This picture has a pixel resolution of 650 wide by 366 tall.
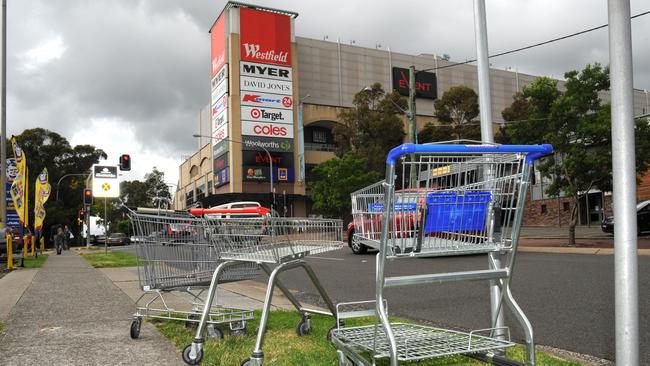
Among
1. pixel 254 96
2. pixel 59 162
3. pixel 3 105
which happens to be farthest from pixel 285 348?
pixel 59 162

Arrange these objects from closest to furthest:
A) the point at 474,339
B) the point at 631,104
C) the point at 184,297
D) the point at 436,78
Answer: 1. the point at 631,104
2. the point at 474,339
3. the point at 184,297
4. the point at 436,78

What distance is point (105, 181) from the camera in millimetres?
22969

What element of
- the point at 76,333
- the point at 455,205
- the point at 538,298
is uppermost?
the point at 455,205

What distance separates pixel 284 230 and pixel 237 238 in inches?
24.3

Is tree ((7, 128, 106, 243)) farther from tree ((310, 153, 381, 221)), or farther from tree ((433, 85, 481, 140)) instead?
tree ((433, 85, 481, 140))

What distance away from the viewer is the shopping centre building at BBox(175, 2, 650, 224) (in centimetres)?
5188

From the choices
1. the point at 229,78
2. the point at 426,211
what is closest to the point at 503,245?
the point at 426,211

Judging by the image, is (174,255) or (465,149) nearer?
(465,149)

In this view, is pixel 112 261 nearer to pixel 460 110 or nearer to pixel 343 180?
pixel 343 180

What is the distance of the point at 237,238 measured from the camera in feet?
15.9

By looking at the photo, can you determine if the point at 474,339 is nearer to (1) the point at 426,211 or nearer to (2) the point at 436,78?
(1) the point at 426,211

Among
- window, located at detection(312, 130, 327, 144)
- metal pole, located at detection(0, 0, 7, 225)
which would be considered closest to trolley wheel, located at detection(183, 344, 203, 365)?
metal pole, located at detection(0, 0, 7, 225)

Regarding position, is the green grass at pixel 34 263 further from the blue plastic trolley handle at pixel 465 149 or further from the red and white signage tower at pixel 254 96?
the red and white signage tower at pixel 254 96

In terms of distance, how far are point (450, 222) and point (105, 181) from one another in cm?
2205
